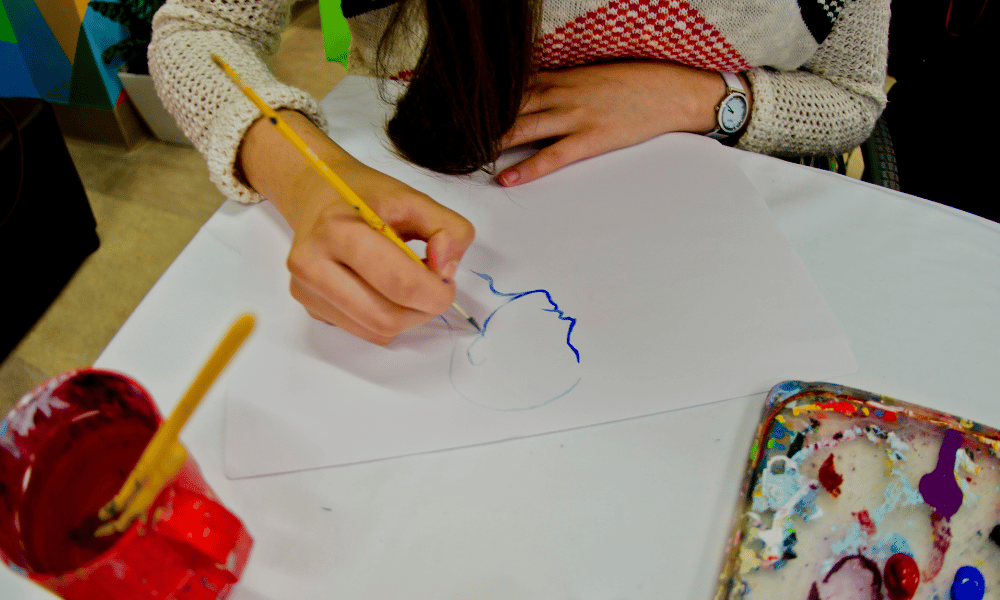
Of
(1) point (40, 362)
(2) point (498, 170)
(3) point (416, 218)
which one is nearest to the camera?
(3) point (416, 218)

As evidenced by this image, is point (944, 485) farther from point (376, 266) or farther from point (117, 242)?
point (117, 242)

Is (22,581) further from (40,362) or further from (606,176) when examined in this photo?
(40,362)

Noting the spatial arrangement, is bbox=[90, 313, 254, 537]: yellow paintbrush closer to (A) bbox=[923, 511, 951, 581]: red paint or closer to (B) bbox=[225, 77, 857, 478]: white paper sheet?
(B) bbox=[225, 77, 857, 478]: white paper sheet

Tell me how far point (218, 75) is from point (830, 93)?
1.84 feet

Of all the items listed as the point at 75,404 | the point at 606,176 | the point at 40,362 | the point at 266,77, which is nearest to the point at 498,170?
the point at 606,176

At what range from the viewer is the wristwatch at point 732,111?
0.53 metres

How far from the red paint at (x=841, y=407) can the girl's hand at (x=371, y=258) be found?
238mm

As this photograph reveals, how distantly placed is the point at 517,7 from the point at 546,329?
0.21 meters

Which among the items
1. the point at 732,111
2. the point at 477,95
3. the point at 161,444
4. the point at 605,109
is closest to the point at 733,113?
the point at 732,111

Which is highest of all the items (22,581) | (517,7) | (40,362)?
(517,7)

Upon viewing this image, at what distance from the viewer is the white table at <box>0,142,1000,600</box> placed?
0.31m

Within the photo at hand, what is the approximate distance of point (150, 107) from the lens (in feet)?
4.12

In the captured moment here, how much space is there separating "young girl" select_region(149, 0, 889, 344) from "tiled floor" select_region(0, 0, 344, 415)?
2.36 ft

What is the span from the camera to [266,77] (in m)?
0.49
